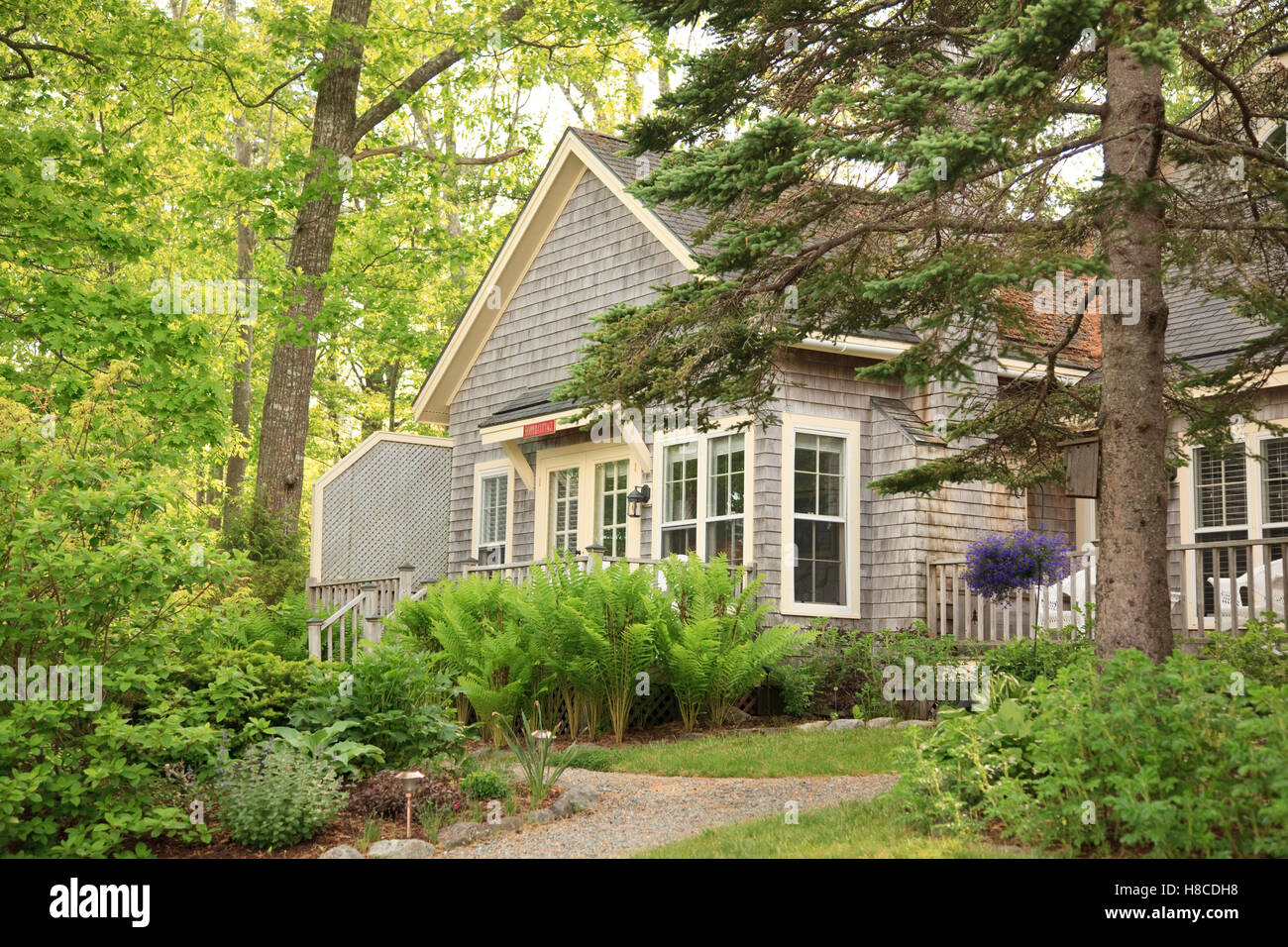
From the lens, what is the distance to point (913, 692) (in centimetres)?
1172

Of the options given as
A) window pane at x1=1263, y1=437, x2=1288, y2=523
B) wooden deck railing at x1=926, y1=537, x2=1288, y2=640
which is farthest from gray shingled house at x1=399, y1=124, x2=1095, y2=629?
window pane at x1=1263, y1=437, x2=1288, y2=523

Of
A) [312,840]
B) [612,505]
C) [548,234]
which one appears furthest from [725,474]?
[312,840]

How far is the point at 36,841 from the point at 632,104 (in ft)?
62.4

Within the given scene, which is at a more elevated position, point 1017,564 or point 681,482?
point 681,482

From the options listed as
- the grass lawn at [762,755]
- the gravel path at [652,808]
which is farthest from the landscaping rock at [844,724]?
the gravel path at [652,808]

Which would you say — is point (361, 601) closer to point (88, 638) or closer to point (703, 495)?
point (703, 495)

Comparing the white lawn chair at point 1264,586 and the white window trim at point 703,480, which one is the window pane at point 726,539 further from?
the white lawn chair at point 1264,586

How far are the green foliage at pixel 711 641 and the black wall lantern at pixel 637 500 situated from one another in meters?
2.71

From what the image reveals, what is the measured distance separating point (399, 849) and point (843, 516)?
7784 mm
